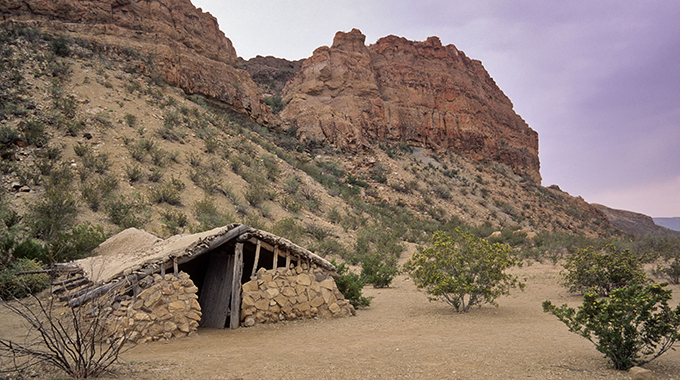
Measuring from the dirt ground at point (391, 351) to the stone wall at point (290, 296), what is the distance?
254 millimetres

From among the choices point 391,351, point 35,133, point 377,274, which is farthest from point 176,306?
point 35,133

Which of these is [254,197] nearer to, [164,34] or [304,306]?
[304,306]

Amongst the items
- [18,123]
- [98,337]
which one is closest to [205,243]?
[98,337]

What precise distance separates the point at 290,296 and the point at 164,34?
28.9 m

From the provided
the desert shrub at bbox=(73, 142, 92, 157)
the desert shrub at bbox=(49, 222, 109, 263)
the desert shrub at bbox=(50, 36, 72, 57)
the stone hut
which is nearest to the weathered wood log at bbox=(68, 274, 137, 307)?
the stone hut

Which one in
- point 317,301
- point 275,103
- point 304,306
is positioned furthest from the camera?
point 275,103

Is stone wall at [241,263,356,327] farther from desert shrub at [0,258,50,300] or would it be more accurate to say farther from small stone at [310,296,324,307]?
desert shrub at [0,258,50,300]

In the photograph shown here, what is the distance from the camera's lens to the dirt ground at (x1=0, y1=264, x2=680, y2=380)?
4336mm

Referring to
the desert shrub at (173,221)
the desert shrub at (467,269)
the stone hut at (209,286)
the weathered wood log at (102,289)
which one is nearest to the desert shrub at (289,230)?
the desert shrub at (173,221)

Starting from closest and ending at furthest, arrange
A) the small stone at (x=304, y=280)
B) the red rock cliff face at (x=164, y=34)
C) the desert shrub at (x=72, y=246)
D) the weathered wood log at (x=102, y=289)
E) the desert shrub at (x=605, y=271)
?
the weathered wood log at (x=102, y=289) < the small stone at (x=304, y=280) < the desert shrub at (x=605, y=271) < the desert shrub at (x=72, y=246) < the red rock cliff face at (x=164, y=34)

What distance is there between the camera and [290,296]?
7555 millimetres

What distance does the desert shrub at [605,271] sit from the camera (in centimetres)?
900

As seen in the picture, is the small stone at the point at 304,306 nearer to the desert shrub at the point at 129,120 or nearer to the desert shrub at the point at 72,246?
the desert shrub at the point at 72,246

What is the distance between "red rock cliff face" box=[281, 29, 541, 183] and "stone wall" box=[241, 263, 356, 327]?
26910 millimetres
